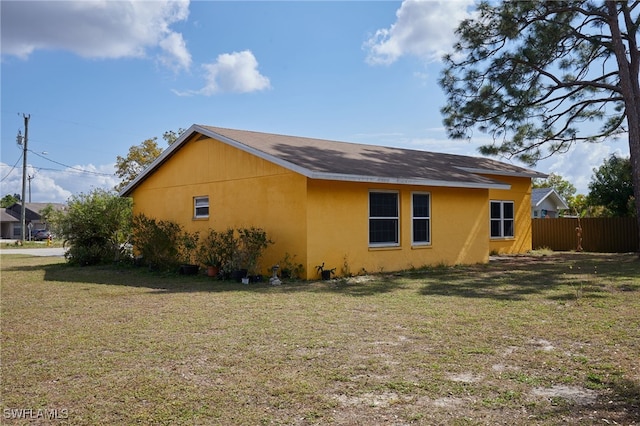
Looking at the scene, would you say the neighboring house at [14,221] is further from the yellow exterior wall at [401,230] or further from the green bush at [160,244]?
the yellow exterior wall at [401,230]

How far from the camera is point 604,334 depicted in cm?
643

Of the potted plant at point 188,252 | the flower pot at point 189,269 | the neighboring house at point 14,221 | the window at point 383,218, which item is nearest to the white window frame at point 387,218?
the window at point 383,218

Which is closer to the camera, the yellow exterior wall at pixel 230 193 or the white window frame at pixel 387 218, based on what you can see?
the yellow exterior wall at pixel 230 193

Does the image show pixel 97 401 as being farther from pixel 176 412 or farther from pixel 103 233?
pixel 103 233

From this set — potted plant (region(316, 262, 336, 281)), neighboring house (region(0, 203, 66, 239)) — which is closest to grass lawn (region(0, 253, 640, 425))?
potted plant (region(316, 262, 336, 281))

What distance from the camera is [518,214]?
21.0 m

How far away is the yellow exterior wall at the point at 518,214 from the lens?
20.1 meters

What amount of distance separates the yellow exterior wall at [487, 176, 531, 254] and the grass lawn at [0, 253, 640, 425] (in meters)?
9.81

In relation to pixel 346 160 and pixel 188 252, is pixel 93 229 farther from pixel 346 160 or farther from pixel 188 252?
pixel 346 160

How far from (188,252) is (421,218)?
6680 mm

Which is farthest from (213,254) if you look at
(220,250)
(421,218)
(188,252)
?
(421,218)

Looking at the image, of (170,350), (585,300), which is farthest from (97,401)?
(585,300)

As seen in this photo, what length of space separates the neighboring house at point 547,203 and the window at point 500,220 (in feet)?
42.6

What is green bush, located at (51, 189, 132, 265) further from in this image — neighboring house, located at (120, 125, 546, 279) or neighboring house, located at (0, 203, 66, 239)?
neighboring house, located at (0, 203, 66, 239)
